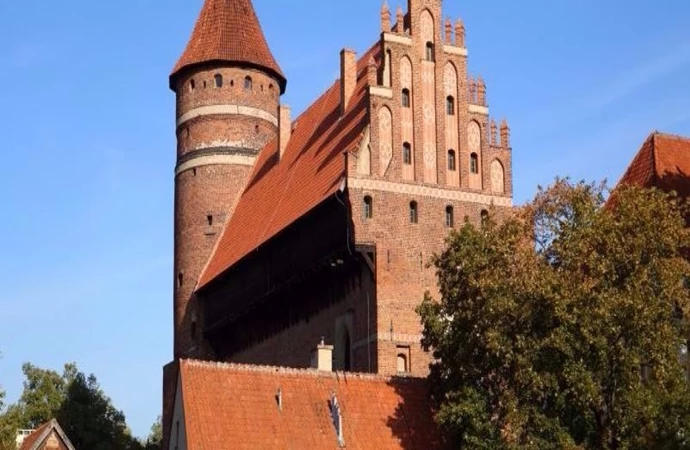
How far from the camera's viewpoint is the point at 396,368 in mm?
32875

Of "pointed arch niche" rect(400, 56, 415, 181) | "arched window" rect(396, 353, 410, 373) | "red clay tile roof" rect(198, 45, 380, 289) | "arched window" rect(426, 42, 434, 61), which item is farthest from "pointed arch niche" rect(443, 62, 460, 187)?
"arched window" rect(396, 353, 410, 373)

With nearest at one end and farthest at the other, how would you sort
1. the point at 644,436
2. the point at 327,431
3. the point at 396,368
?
1. the point at 644,436
2. the point at 327,431
3. the point at 396,368

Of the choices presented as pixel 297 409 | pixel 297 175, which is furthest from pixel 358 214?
pixel 297 409

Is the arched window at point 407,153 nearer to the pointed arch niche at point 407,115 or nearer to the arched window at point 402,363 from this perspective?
the pointed arch niche at point 407,115

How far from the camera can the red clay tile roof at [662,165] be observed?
33125 mm

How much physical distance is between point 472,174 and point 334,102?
628cm

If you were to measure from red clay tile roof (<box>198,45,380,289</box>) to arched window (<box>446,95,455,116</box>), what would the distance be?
215cm

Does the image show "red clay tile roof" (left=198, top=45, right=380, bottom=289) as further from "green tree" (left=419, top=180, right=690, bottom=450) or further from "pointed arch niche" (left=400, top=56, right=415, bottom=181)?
"green tree" (left=419, top=180, right=690, bottom=450)

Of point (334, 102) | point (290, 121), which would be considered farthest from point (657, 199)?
point (290, 121)

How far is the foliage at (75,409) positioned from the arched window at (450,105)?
68.8 feet

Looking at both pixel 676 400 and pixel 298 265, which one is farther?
pixel 298 265

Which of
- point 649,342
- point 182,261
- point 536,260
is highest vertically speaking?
point 182,261

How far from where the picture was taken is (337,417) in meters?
28.6

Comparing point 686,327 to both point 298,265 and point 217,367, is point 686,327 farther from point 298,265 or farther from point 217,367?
point 298,265
